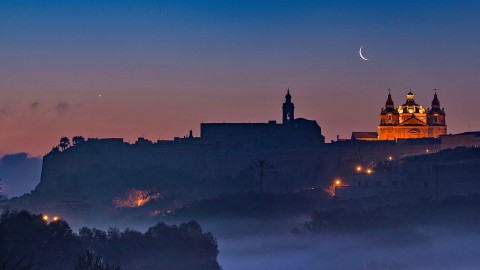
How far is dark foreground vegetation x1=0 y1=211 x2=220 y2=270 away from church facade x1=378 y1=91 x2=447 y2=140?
73.4 m

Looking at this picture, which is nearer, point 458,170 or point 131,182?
point 458,170

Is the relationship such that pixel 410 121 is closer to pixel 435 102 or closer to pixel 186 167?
pixel 435 102

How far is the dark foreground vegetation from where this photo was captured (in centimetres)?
6425

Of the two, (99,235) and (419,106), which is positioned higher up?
(419,106)

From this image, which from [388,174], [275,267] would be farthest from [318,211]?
[275,267]

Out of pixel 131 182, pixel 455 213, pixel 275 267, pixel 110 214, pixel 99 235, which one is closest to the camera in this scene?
pixel 99 235

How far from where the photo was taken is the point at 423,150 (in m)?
144

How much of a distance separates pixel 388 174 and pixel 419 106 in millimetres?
48684

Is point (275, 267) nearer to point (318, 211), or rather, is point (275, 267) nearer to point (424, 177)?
point (318, 211)

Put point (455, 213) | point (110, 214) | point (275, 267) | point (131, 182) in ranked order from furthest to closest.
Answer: point (131, 182) → point (110, 214) → point (455, 213) → point (275, 267)

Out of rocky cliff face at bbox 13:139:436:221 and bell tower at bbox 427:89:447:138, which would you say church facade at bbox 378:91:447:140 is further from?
rocky cliff face at bbox 13:139:436:221

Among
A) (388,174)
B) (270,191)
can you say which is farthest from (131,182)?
(388,174)

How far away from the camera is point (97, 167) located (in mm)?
150500

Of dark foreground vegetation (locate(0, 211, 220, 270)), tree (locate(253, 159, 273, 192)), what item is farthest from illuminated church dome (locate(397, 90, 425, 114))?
dark foreground vegetation (locate(0, 211, 220, 270))
